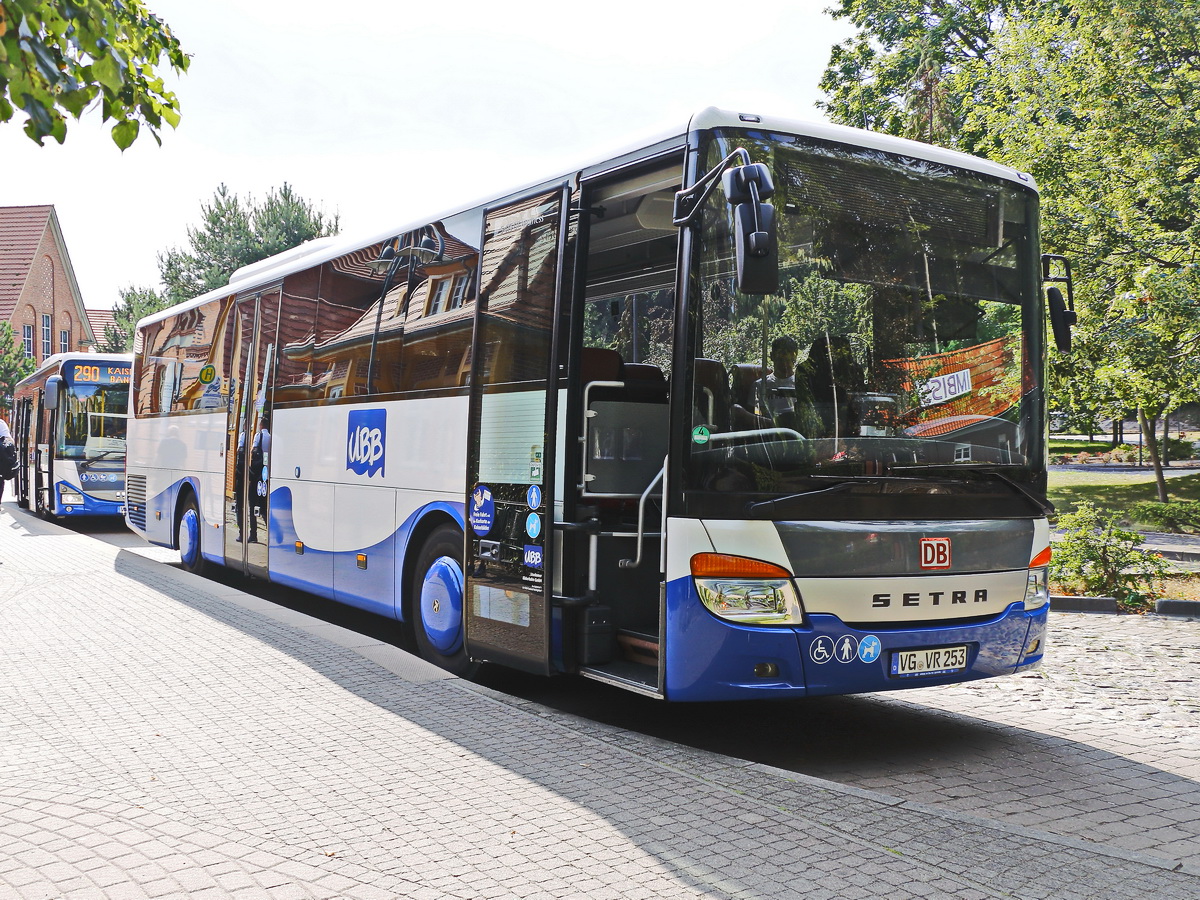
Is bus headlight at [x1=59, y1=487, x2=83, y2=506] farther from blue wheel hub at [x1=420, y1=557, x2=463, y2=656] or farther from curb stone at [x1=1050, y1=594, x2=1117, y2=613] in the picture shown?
curb stone at [x1=1050, y1=594, x2=1117, y2=613]

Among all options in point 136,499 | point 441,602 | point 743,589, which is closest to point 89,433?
point 136,499

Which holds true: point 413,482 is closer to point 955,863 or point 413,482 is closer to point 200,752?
point 200,752

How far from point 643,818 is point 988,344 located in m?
3.41

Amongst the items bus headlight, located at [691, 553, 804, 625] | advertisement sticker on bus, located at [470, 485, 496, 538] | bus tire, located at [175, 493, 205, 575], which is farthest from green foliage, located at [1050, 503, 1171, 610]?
bus tire, located at [175, 493, 205, 575]

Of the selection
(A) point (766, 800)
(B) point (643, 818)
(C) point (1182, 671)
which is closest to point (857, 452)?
(A) point (766, 800)

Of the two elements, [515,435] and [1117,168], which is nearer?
[515,435]

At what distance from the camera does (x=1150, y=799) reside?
5707mm

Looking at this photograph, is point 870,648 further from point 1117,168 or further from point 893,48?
point 893,48

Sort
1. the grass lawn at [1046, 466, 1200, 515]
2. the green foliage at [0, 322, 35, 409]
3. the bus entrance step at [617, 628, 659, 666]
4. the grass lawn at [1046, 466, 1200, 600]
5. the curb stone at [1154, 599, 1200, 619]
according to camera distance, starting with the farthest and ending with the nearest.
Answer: the green foliage at [0, 322, 35, 409] < the grass lawn at [1046, 466, 1200, 515] < the grass lawn at [1046, 466, 1200, 600] < the curb stone at [1154, 599, 1200, 619] < the bus entrance step at [617, 628, 659, 666]

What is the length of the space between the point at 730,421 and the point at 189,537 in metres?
9.75

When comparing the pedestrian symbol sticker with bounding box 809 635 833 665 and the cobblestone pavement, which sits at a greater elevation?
the pedestrian symbol sticker with bounding box 809 635 833 665

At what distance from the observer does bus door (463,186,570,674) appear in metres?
6.95

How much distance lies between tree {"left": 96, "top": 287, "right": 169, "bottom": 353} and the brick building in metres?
4.73

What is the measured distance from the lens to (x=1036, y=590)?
6.80m
